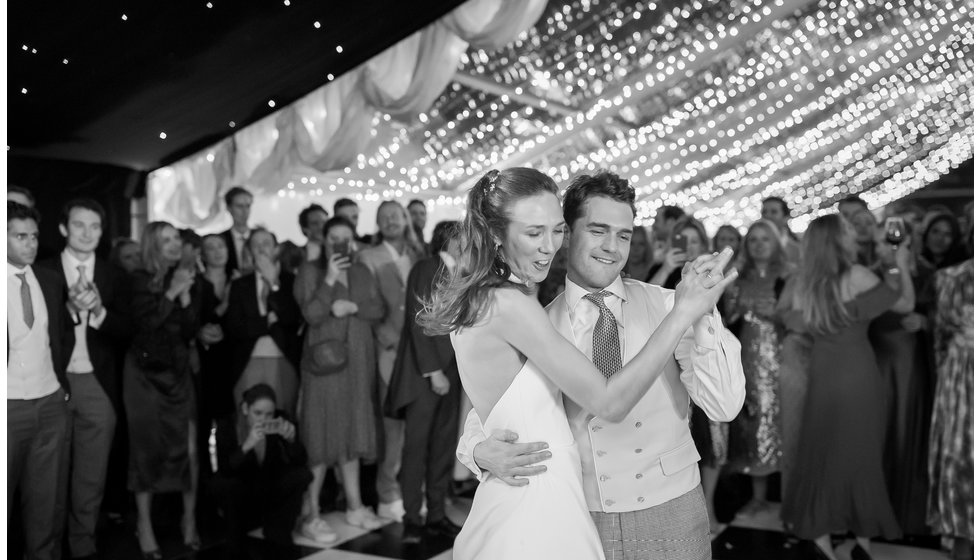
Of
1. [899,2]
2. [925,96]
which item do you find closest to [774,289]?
[899,2]

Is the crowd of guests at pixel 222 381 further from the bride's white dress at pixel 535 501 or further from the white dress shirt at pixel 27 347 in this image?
the bride's white dress at pixel 535 501

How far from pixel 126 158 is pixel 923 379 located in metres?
3.79

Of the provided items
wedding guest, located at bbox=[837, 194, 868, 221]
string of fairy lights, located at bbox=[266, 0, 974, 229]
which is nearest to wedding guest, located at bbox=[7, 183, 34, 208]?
→ string of fairy lights, located at bbox=[266, 0, 974, 229]

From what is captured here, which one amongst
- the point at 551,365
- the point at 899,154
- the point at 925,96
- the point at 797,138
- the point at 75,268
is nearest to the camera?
the point at 551,365

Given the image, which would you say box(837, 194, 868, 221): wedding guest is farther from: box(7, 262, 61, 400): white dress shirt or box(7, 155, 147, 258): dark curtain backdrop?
box(7, 155, 147, 258): dark curtain backdrop

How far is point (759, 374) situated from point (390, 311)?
159cm

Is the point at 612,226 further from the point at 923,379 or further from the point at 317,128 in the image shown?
the point at 317,128

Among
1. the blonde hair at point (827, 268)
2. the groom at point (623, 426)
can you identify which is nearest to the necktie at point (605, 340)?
the groom at point (623, 426)

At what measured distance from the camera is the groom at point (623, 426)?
1586mm

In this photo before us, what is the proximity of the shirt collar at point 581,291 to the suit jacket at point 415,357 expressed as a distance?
1.96 metres

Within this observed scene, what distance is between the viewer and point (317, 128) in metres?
4.77

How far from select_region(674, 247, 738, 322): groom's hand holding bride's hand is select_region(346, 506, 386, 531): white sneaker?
2.70 metres

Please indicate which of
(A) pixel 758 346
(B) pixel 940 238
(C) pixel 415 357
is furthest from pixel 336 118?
(B) pixel 940 238

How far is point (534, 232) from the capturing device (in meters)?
1.49
